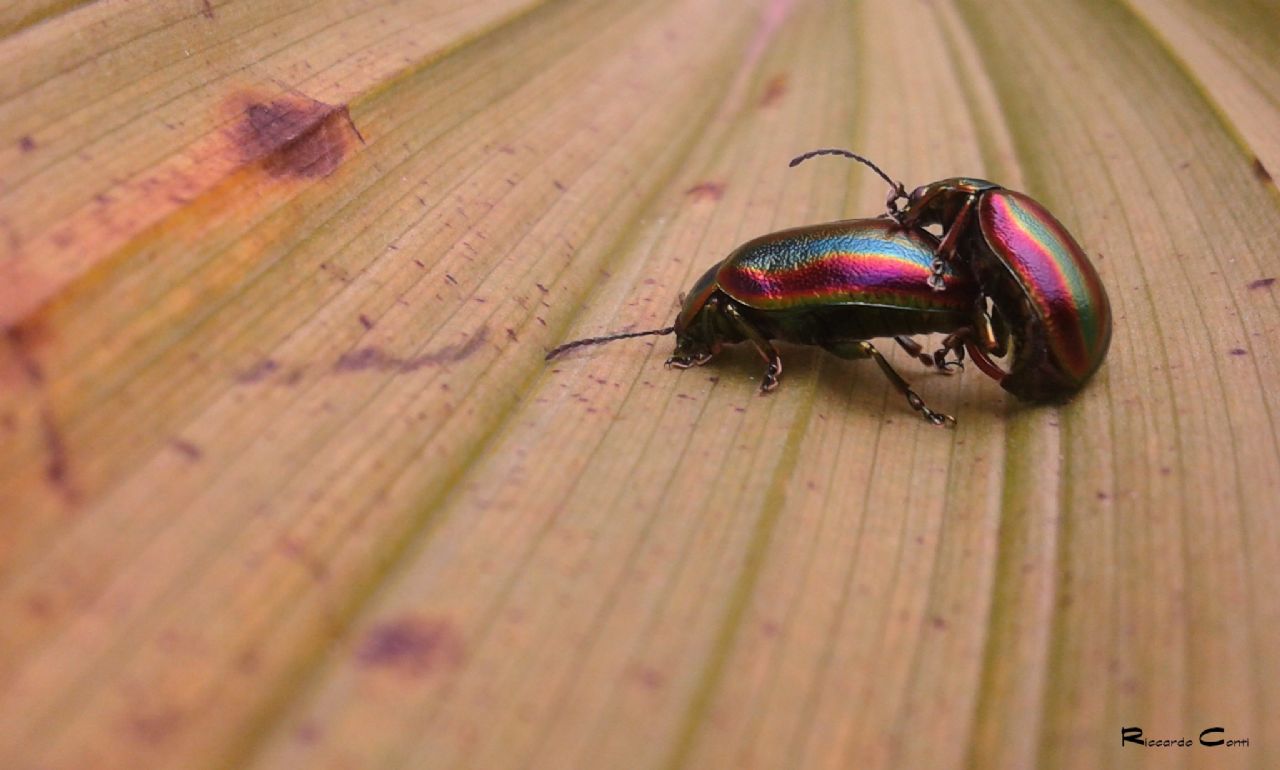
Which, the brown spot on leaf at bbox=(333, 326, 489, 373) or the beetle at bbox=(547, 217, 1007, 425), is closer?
the brown spot on leaf at bbox=(333, 326, 489, 373)

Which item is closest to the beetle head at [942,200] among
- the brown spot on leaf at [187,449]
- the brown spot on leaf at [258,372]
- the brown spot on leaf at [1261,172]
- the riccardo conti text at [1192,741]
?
the brown spot on leaf at [1261,172]

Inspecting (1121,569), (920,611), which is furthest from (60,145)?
(1121,569)

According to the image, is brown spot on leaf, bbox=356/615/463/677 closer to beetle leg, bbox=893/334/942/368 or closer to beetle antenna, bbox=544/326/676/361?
beetle antenna, bbox=544/326/676/361

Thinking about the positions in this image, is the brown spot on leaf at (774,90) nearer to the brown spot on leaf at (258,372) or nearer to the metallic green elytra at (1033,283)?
the metallic green elytra at (1033,283)

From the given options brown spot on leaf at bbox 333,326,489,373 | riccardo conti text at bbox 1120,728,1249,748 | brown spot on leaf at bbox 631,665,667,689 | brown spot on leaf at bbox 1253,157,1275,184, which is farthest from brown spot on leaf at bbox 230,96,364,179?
brown spot on leaf at bbox 1253,157,1275,184

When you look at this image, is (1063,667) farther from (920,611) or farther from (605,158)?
(605,158)
